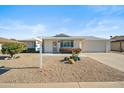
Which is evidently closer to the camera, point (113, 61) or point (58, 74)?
point (58, 74)

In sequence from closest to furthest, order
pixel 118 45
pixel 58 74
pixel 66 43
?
pixel 58 74, pixel 66 43, pixel 118 45

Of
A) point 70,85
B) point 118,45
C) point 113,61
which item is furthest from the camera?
point 118,45

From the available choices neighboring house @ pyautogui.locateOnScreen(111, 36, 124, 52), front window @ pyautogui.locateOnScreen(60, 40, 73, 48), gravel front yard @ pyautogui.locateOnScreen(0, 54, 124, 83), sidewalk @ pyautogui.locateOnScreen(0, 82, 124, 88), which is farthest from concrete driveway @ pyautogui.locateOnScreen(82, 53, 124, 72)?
neighboring house @ pyautogui.locateOnScreen(111, 36, 124, 52)

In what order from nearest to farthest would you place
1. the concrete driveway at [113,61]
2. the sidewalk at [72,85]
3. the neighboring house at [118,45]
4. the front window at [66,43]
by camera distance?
the sidewalk at [72,85]
the concrete driveway at [113,61]
the front window at [66,43]
the neighboring house at [118,45]

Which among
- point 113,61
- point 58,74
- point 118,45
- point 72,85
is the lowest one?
point 72,85

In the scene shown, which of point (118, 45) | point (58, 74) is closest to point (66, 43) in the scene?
point (118, 45)

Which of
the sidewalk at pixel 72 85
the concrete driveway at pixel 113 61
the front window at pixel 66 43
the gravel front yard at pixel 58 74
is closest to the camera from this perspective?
the sidewalk at pixel 72 85

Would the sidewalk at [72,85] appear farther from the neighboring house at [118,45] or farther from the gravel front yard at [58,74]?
the neighboring house at [118,45]

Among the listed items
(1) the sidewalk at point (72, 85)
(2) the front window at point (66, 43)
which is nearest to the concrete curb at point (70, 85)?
(1) the sidewalk at point (72, 85)

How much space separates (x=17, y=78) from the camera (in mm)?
7922

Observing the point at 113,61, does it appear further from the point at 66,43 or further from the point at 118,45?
the point at 118,45

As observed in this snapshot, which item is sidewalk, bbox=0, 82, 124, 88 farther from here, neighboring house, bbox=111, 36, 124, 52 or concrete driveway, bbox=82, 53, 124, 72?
neighboring house, bbox=111, 36, 124, 52
